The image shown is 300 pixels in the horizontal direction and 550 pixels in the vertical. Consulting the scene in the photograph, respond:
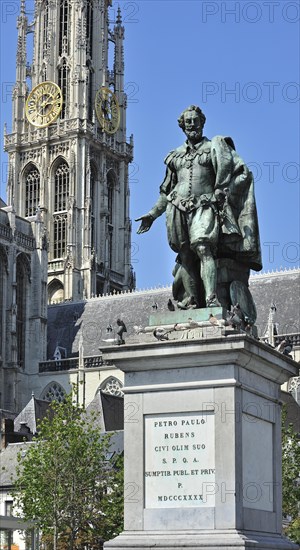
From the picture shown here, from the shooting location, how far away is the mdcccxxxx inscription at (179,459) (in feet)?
34.5

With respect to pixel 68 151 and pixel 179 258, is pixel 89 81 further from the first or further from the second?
pixel 179 258

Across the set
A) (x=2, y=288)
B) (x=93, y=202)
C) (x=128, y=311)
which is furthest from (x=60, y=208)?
(x=2, y=288)

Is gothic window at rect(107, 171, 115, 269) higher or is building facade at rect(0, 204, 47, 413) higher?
gothic window at rect(107, 171, 115, 269)

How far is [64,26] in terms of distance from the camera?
301ft

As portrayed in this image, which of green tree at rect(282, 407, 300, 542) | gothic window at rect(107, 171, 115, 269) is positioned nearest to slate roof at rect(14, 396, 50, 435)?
green tree at rect(282, 407, 300, 542)

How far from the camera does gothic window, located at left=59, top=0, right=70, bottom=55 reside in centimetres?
9125

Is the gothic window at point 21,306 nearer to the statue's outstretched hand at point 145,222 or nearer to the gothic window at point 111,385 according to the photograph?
the gothic window at point 111,385

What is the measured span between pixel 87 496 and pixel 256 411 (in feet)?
83.1

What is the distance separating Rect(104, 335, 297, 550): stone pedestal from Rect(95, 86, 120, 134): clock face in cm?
8011

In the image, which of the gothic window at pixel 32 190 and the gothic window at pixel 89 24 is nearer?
the gothic window at pixel 32 190

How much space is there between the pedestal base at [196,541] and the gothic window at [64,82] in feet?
264

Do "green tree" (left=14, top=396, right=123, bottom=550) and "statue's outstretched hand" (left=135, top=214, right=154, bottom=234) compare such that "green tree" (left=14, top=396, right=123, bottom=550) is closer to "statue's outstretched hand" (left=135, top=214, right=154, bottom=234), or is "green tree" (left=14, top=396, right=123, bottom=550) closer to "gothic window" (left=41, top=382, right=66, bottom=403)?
"statue's outstretched hand" (left=135, top=214, right=154, bottom=234)

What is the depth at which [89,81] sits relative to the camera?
91.1 metres

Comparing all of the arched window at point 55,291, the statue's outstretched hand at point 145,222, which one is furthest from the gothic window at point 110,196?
the statue's outstretched hand at point 145,222
